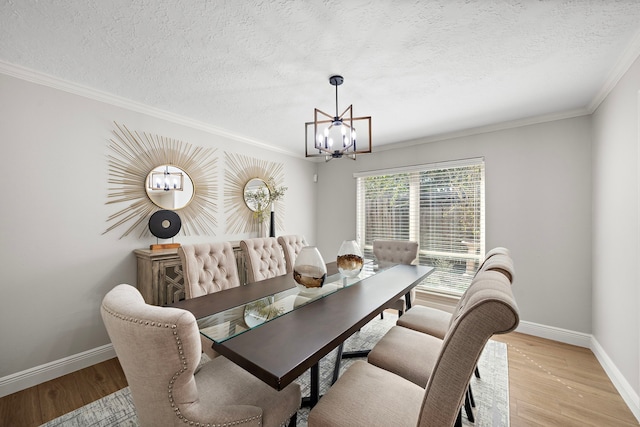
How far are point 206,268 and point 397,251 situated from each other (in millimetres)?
2067

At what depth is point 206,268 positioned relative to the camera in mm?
2115

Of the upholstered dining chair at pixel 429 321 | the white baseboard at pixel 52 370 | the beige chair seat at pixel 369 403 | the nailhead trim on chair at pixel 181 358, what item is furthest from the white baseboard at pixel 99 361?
the nailhead trim on chair at pixel 181 358

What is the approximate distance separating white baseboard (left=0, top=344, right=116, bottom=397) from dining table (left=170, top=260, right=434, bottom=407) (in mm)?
1574

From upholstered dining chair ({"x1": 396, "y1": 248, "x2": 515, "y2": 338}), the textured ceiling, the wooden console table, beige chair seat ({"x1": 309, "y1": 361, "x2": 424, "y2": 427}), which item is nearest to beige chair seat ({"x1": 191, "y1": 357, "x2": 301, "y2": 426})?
beige chair seat ({"x1": 309, "y1": 361, "x2": 424, "y2": 427})

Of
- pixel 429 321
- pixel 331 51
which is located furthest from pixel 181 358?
pixel 331 51

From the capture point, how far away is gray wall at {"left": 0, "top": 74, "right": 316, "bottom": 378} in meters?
1.97

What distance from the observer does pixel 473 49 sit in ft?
5.73

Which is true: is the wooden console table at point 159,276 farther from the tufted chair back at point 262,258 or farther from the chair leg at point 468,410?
the chair leg at point 468,410

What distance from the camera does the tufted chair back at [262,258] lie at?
2.44 m

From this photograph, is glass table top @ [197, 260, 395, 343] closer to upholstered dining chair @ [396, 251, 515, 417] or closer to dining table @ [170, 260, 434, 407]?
dining table @ [170, 260, 434, 407]

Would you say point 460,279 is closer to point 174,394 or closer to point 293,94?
point 293,94

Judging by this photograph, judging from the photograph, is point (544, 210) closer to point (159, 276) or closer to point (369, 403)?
point (369, 403)

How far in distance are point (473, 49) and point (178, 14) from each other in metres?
1.85

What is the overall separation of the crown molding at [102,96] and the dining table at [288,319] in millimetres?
2126
